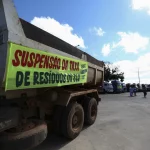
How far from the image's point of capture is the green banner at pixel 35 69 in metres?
3.63

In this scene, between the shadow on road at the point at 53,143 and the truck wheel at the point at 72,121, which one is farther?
the truck wheel at the point at 72,121

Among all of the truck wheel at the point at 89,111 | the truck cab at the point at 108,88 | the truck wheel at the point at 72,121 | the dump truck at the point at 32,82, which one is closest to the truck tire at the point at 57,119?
the dump truck at the point at 32,82

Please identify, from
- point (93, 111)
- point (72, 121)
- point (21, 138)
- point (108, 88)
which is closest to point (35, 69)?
point (21, 138)

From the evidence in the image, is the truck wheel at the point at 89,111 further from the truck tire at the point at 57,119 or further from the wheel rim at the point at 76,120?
the truck tire at the point at 57,119

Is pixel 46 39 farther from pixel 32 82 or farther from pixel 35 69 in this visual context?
pixel 32 82

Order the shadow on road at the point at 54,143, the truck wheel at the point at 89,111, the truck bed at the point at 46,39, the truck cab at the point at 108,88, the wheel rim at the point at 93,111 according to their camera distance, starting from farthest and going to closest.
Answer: the truck cab at the point at 108,88, the wheel rim at the point at 93,111, the truck wheel at the point at 89,111, the shadow on road at the point at 54,143, the truck bed at the point at 46,39

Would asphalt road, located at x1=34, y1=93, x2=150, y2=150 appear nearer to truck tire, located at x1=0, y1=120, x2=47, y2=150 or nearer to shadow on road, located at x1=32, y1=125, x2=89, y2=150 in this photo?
shadow on road, located at x1=32, y1=125, x2=89, y2=150

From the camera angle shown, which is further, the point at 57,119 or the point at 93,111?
the point at 93,111

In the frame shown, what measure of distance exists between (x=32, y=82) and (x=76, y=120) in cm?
259

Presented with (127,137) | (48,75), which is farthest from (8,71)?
(127,137)

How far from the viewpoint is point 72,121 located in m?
6.09

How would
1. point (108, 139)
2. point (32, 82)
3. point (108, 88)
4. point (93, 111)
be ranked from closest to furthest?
1. point (32, 82)
2. point (108, 139)
3. point (93, 111)
4. point (108, 88)

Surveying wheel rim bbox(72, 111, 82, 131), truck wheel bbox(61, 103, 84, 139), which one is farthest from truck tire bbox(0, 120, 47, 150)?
wheel rim bbox(72, 111, 82, 131)

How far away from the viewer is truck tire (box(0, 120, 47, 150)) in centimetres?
385
